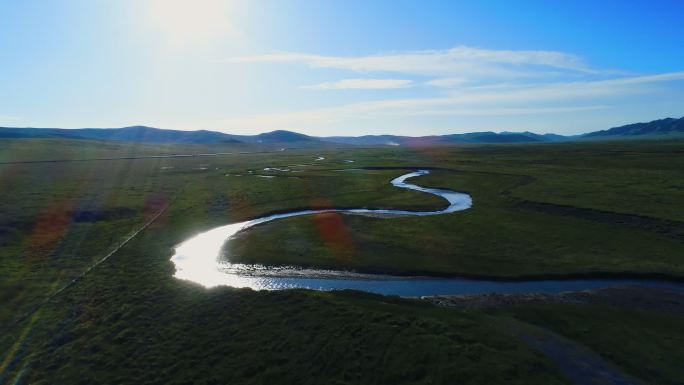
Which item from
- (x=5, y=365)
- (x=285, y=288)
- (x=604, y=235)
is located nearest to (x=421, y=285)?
(x=285, y=288)

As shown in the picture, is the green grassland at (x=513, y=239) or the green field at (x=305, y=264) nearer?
the green field at (x=305, y=264)

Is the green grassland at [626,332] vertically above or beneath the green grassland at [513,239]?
beneath

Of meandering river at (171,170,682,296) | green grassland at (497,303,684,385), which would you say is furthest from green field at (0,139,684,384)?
meandering river at (171,170,682,296)

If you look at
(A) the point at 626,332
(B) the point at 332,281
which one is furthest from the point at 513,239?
(B) the point at 332,281

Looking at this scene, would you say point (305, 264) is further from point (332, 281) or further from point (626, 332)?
point (626, 332)

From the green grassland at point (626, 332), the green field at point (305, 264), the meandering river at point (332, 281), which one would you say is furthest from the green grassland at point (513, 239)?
the green grassland at point (626, 332)

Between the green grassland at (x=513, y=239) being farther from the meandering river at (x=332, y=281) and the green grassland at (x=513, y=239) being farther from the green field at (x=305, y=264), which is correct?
the meandering river at (x=332, y=281)

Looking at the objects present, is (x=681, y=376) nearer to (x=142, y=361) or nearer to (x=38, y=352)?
(x=142, y=361)

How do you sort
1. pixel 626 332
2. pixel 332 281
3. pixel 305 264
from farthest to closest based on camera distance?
1. pixel 305 264
2. pixel 332 281
3. pixel 626 332
